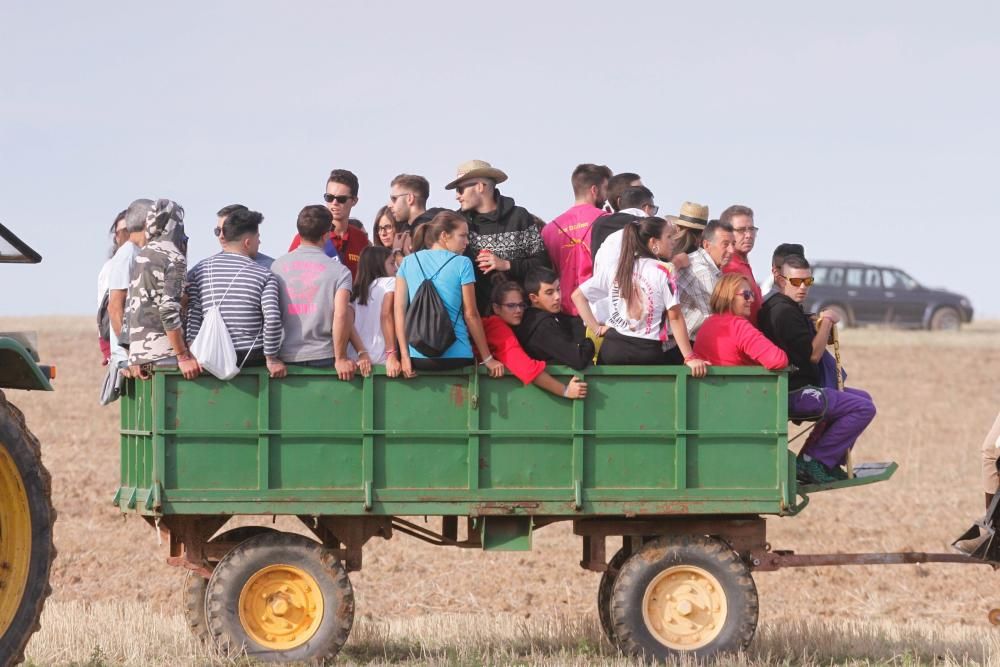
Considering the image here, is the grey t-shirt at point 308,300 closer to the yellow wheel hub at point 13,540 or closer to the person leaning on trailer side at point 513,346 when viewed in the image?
the person leaning on trailer side at point 513,346

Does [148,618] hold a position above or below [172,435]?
below

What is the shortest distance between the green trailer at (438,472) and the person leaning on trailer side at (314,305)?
0.36ft

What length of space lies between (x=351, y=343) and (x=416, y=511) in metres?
1.01

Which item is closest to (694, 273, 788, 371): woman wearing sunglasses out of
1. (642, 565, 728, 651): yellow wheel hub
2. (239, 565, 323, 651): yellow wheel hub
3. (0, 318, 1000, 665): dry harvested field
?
(642, 565, 728, 651): yellow wheel hub

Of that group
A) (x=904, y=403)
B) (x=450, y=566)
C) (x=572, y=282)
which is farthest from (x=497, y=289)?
(x=904, y=403)

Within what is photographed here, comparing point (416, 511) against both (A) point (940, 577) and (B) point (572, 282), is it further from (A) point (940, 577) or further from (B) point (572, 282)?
(A) point (940, 577)

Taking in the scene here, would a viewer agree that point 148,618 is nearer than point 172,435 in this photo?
No

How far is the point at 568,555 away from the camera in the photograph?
1445 cm

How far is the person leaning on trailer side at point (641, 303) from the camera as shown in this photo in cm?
831

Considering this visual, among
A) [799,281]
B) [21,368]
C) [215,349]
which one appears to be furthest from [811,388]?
[21,368]

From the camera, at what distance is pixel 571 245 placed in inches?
361

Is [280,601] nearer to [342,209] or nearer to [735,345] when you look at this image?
[342,209]

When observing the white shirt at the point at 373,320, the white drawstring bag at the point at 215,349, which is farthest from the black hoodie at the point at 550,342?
the white drawstring bag at the point at 215,349

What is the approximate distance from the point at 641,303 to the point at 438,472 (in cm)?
151
